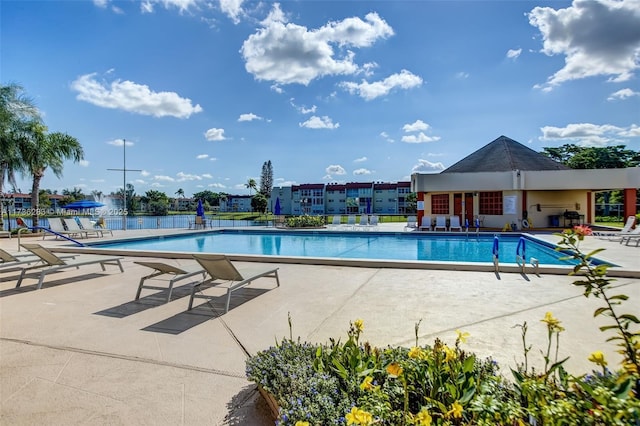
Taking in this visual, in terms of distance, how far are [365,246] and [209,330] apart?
410 inches

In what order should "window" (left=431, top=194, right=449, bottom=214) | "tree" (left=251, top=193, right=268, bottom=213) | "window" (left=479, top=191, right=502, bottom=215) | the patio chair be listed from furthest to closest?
1. "tree" (left=251, top=193, right=268, bottom=213)
2. "window" (left=431, top=194, right=449, bottom=214)
3. "window" (left=479, top=191, right=502, bottom=215)
4. the patio chair

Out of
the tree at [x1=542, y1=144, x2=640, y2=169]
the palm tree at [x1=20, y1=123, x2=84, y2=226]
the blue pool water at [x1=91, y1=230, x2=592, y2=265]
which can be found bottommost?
the blue pool water at [x1=91, y1=230, x2=592, y2=265]

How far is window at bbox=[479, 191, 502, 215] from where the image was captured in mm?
18547

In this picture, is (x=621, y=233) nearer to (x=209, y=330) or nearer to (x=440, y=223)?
(x=440, y=223)

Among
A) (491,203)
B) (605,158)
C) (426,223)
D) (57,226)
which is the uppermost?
(605,158)

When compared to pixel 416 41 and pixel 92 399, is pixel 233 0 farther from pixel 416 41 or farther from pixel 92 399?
pixel 92 399

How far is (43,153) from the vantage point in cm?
1867

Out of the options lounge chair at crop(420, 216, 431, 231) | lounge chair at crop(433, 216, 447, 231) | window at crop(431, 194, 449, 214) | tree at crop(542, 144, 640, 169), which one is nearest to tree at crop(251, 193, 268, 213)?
tree at crop(542, 144, 640, 169)

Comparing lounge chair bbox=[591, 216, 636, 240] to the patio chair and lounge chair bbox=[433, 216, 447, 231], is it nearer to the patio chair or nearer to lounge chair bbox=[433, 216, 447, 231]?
lounge chair bbox=[433, 216, 447, 231]

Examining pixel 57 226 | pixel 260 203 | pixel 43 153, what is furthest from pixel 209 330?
pixel 260 203

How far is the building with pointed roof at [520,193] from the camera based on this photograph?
676 inches

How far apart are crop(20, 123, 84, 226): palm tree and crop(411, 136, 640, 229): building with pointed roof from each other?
20.0 meters

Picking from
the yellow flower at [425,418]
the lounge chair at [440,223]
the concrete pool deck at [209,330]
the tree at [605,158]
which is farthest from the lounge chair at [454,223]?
the tree at [605,158]

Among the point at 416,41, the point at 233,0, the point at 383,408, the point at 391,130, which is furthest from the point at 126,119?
the point at 383,408
